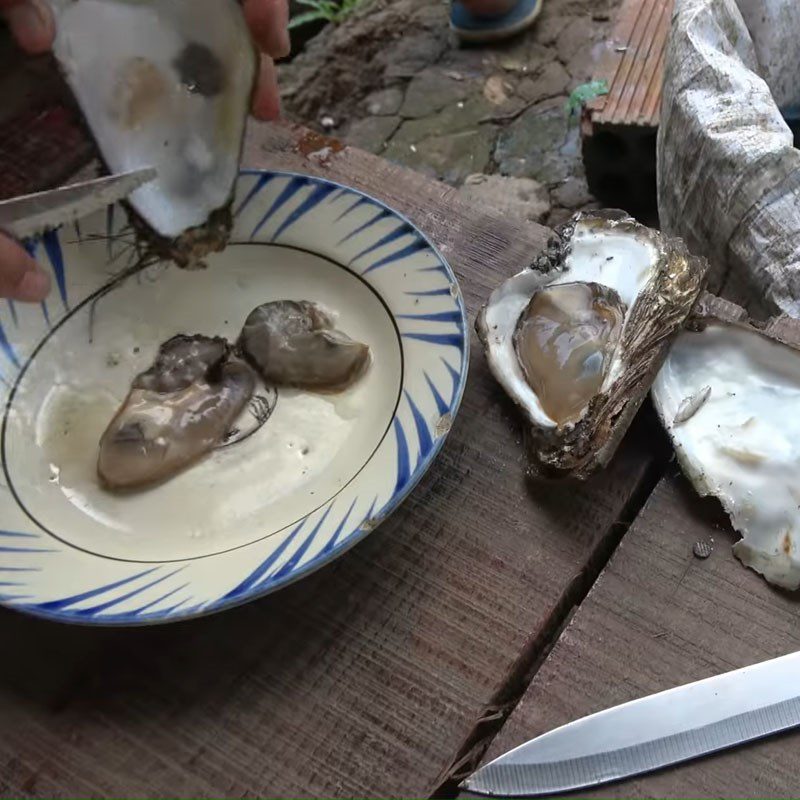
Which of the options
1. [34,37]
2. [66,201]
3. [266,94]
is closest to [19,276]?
[66,201]

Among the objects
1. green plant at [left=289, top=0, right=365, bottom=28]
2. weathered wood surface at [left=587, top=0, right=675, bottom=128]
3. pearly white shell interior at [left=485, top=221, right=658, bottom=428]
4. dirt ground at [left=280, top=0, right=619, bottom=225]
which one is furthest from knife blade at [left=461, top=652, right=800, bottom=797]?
green plant at [left=289, top=0, right=365, bottom=28]

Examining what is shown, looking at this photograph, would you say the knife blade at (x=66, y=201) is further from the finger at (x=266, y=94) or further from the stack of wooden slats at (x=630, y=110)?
the stack of wooden slats at (x=630, y=110)

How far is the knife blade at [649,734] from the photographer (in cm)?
70

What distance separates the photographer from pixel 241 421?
0.91 meters

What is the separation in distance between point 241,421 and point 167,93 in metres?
0.36

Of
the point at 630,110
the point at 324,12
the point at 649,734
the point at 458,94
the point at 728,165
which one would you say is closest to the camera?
the point at 649,734

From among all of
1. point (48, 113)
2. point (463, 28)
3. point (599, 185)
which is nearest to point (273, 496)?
point (48, 113)

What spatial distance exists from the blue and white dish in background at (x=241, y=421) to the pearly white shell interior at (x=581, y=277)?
0.07 metres

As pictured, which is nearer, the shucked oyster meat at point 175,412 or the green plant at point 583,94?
the shucked oyster meat at point 175,412

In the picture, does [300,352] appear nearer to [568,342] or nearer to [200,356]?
[200,356]

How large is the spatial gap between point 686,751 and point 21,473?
0.67 m

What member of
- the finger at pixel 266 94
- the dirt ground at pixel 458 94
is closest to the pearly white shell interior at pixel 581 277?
the finger at pixel 266 94

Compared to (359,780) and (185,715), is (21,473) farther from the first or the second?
(359,780)

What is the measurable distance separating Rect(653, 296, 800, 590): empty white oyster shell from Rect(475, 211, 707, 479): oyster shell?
0.04 meters
